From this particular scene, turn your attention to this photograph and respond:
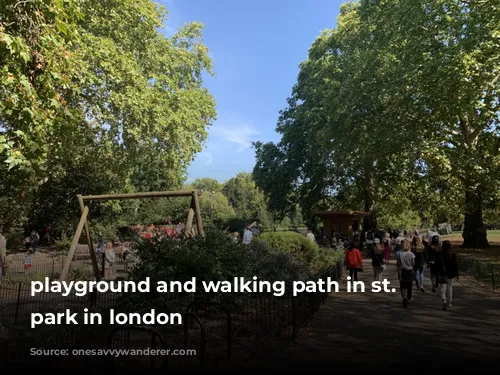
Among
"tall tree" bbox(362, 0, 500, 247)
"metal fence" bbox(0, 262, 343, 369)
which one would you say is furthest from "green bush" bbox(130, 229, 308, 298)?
"tall tree" bbox(362, 0, 500, 247)

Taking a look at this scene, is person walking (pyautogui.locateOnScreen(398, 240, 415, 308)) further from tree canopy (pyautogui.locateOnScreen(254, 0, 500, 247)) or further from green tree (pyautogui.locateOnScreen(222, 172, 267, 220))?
green tree (pyautogui.locateOnScreen(222, 172, 267, 220))

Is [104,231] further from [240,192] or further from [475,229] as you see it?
[240,192]

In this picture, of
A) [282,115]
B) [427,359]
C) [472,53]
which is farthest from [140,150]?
[282,115]

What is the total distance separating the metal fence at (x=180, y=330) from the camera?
6273mm

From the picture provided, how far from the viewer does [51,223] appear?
34594 mm

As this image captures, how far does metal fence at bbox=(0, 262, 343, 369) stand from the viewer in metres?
6.27

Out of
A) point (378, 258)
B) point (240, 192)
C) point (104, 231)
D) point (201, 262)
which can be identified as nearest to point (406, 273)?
point (378, 258)

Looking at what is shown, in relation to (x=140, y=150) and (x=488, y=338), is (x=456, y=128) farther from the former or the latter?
(x=488, y=338)

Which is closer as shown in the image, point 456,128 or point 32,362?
point 32,362

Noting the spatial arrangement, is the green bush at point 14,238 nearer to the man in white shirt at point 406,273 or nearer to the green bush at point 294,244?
the green bush at point 294,244

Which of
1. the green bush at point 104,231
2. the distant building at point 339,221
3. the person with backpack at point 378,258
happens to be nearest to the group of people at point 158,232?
the person with backpack at point 378,258

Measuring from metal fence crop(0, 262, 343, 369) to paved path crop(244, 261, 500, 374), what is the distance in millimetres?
552

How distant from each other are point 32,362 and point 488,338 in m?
7.37

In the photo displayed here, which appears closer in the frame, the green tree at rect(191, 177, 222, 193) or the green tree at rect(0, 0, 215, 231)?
the green tree at rect(0, 0, 215, 231)
